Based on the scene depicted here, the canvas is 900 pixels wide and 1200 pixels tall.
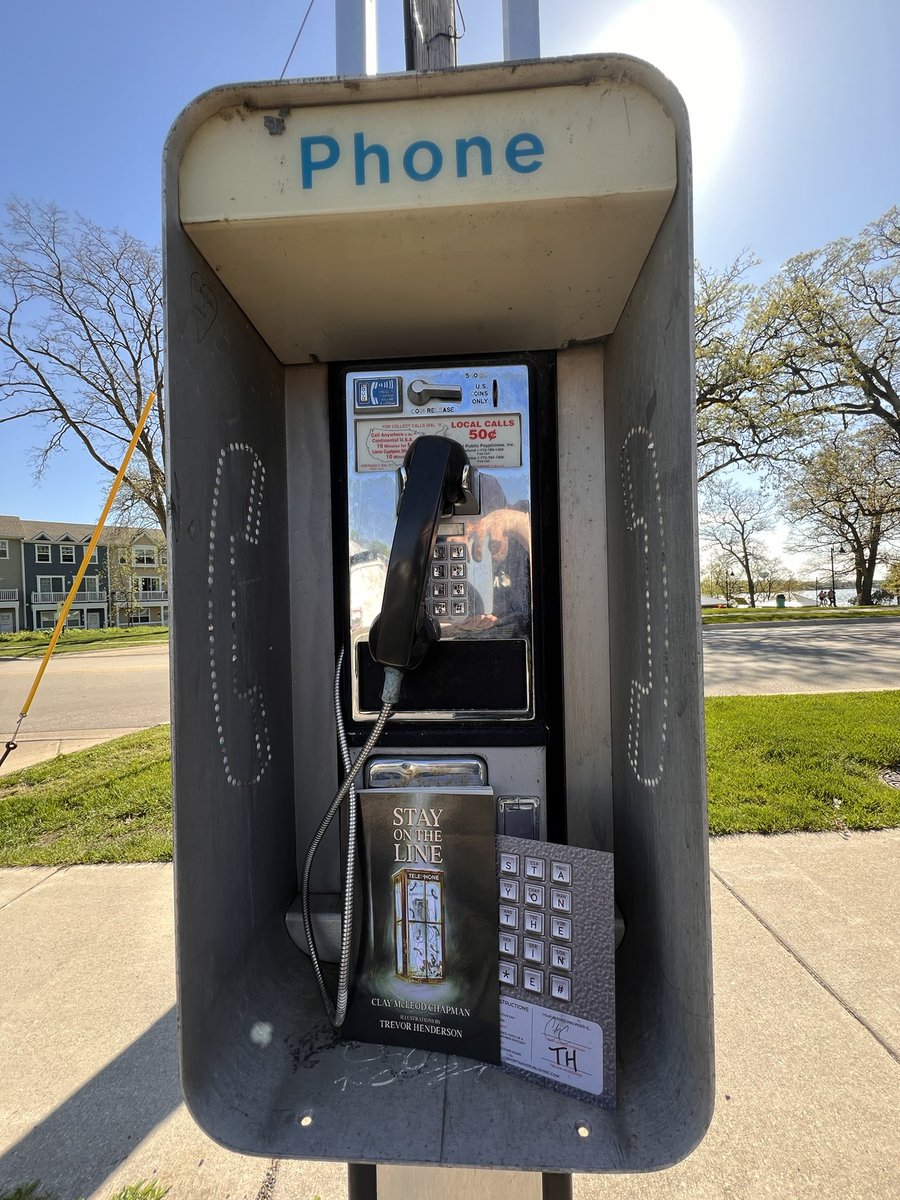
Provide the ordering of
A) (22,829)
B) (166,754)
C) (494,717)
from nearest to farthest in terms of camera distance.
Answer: (494,717) → (22,829) → (166,754)

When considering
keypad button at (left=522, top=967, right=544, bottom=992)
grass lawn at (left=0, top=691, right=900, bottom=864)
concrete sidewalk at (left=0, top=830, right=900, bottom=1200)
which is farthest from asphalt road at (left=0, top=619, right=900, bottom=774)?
keypad button at (left=522, top=967, right=544, bottom=992)

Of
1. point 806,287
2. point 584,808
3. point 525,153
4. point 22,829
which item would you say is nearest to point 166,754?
point 22,829

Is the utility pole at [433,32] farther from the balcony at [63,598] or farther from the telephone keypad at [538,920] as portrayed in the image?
the balcony at [63,598]

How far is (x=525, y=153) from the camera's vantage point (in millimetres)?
924

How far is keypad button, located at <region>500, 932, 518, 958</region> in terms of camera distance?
111cm

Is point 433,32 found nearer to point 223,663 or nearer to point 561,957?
point 223,663

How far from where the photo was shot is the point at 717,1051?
1.88 metres

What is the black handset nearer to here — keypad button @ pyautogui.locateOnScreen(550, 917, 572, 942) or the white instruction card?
keypad button @ pyautogui.locateOnScreen(550, 917, 572, 942)

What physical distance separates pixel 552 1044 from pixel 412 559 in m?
0.78

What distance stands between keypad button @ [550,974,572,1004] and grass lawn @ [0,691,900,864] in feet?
8.08

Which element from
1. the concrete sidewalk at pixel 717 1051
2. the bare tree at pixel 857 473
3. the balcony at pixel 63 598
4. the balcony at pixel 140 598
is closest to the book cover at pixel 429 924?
the concrete sidewalk at pixel 717 1051

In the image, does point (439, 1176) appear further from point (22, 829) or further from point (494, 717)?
point (22, 829)

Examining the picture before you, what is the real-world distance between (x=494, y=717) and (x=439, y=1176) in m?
0.74

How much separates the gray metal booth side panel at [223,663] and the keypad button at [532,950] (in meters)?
0.48
